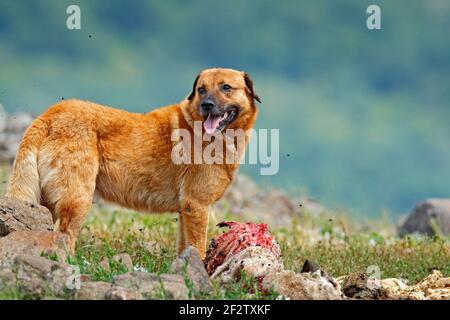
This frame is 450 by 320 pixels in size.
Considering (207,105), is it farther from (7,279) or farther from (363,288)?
(7,279)

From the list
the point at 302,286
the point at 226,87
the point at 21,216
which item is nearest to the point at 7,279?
the point at 21,216

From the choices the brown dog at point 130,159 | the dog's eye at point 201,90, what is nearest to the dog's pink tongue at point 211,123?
the brown dog at point 130,159

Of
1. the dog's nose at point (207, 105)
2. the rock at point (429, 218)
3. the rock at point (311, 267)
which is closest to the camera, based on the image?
the rock at point (311, 267)

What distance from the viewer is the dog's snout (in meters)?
8.12

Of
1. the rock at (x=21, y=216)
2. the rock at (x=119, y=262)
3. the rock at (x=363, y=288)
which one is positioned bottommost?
the rock at (x=363, y=288)

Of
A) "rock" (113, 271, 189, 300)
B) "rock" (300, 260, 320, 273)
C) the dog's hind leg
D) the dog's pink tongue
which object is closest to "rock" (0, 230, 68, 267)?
"rock" (113, 271, 189, 300)

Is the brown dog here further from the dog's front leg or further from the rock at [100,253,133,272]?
the rock at [100,253,133,272]

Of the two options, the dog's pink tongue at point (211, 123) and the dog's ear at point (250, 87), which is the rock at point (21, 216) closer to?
the dog's pink tongue at point (211, 123)

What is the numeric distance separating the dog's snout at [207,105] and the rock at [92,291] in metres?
2.73

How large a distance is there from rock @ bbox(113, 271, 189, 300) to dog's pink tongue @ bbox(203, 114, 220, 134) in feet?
8.11

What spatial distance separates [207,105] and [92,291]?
2.89 metres

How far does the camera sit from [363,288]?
22.4 feet

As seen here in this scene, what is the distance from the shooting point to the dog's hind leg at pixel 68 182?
7938mm
